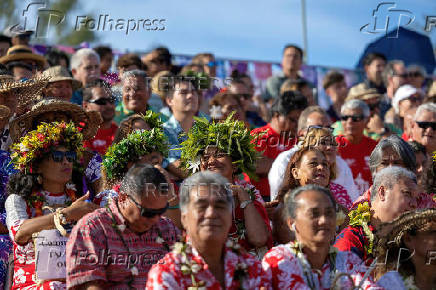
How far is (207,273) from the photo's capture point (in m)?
3.97

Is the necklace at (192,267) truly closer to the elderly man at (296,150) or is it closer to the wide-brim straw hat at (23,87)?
the elderly man at (296,150)

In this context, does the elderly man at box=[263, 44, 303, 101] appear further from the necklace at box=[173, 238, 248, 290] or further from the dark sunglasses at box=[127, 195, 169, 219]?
the necklace at box=[173, 238, 248, 290]

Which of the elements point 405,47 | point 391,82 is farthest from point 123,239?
point 405,47

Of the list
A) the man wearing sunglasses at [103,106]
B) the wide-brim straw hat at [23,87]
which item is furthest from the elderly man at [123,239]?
the man wearing sunglasses at [103,106]

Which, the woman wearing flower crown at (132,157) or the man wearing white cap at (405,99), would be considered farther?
the man wearing white cap at (405,99)

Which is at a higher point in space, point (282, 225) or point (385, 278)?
point (282, 225)

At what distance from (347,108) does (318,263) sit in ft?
14.7

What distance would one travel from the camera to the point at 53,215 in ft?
16.8

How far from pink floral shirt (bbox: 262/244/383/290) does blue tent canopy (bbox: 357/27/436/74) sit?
9.60 meters

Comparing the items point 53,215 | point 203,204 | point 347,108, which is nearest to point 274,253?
point 203,204

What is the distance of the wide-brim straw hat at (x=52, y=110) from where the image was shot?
248 inches

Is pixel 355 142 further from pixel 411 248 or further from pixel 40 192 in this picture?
pixel 40 192

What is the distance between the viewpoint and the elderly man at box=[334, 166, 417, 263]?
16.8 ft

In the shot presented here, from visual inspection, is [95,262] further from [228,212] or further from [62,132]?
[62,132]
